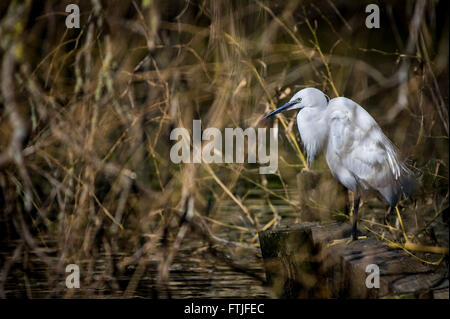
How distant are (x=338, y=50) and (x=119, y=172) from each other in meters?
2.10

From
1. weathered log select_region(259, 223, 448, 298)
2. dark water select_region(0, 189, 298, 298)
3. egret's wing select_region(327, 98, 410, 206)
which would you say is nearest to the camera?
weathered log select_region(259, 223, 448, 298)

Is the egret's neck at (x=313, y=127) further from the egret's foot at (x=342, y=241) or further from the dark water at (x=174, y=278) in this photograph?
the egret's foot at (x=342, y=241)

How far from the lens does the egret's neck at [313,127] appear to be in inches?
143

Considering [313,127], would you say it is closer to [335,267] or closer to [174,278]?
[335,267]

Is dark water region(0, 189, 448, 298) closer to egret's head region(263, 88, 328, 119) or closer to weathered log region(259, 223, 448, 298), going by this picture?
weathered log region(259, 223, 448, 298)

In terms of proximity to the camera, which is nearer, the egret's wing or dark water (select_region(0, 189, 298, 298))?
the egret's wing

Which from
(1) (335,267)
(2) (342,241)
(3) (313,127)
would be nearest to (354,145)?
(3) (313,127)

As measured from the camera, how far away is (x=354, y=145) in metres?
3.49

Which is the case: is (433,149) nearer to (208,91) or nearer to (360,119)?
(360,119)

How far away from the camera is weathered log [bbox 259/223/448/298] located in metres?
2.01

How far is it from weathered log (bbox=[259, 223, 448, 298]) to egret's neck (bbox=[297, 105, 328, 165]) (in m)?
0.66

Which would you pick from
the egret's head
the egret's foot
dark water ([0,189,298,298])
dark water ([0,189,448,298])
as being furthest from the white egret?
dark water ([0,189,298,298])

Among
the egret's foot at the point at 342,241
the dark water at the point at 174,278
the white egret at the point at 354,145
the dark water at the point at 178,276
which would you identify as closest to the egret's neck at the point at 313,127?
the white egret at the point at 354,145
